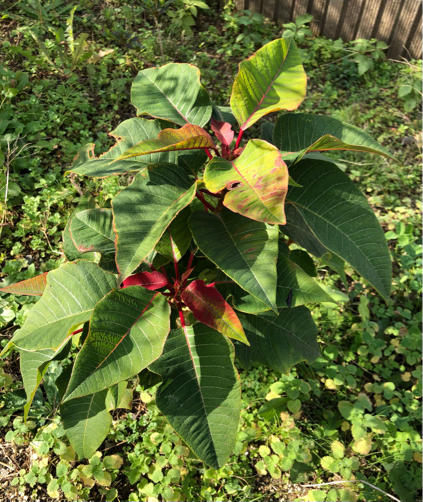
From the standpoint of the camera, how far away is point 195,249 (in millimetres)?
1584

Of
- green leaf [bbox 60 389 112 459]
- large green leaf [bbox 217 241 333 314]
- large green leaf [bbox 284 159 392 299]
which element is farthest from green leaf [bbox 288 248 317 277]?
green leaf [bbox 60 389 112 459]

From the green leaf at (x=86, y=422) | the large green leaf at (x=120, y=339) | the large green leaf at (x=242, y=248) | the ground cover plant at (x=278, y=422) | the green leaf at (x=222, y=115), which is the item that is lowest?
the ground cover plant at (x=278, y=422)

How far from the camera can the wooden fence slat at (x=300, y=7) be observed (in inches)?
169

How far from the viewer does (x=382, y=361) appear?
2602mm

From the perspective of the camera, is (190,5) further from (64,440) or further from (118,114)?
(64,440)

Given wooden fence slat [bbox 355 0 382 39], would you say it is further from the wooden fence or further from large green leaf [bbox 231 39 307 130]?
large green leaf [bbox 231 39 307 130]

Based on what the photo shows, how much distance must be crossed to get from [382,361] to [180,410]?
174 centimetres

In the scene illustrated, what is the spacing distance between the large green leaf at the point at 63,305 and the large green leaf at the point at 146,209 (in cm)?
30

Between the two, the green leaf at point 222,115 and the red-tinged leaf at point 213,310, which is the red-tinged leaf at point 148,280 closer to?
the red-tinged leaf at point 213,310

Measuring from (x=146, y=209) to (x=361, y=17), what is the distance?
406 cm

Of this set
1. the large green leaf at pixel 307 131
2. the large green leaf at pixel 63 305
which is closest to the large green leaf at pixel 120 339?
the large green leaf at pixel 63 305

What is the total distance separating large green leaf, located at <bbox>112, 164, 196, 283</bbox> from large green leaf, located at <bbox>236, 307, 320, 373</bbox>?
60cm

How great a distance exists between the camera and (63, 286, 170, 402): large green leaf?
43.3 inches

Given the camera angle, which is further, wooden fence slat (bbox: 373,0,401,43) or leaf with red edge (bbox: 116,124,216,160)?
wooden fence slat (bbox: 373,0,401,43)
